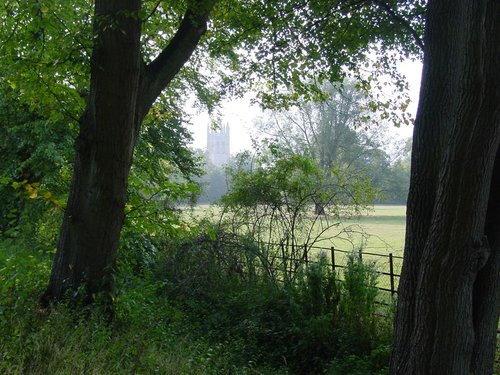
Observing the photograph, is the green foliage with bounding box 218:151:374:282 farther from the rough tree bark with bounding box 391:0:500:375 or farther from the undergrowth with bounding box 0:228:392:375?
the rough tree bark with bounding box 391:0:500:375

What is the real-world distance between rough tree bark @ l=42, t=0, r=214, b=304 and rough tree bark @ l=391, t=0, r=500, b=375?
344 cm

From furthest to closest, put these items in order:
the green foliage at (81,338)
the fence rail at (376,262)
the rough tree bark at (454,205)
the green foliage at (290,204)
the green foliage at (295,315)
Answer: the green foliage at (290,204) → the fence rail at (376,262) → the green foliage at (295,315) → the rough tree bark at (454,205) → the green foliage at (81,338)

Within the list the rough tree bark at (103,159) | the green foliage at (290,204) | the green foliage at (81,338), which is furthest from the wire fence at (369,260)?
the rough tree bark at (103,159)

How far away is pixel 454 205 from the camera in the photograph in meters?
4.10

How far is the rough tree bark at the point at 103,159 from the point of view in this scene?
5.79 meters

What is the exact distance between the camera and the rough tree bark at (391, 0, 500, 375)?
159 inches

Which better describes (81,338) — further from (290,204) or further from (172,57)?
(290,204)

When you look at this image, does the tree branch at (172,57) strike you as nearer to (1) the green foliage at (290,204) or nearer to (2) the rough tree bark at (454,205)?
(2) the rough tree bark at (454,205)

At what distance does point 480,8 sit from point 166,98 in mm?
11122

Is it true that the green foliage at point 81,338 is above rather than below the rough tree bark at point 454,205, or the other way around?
below

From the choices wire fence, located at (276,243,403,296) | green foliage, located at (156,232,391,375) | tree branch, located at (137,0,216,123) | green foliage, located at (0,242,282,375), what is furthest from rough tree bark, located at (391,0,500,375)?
wire fence, located at (276,243,403,296)

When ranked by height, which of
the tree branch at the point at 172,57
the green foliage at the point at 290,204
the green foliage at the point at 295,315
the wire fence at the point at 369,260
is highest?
the tree branch at the point at 172,57

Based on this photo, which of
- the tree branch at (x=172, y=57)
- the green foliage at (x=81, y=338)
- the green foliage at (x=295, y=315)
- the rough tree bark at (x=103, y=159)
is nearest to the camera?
the green foliage at (x=81, y=338)

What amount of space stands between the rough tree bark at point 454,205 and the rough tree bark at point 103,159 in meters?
3.44
